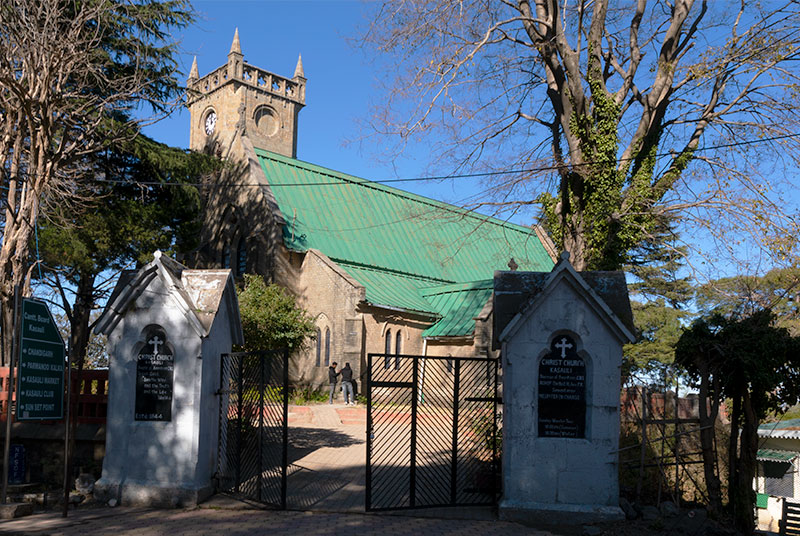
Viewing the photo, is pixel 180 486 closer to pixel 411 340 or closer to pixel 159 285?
pixel 159 285

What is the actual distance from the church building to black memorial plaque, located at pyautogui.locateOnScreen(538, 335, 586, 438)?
15.1 metres

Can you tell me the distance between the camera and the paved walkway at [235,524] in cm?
934

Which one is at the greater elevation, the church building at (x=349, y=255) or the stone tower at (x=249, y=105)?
the stone tower at (x=249, y=105)

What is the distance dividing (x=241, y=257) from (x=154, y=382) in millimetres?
24325

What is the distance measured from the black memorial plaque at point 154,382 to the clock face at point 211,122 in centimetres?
3913

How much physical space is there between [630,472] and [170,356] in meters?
8.53

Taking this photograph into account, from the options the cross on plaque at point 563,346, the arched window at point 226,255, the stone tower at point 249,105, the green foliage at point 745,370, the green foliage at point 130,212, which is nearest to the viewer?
the green foliage at point 745,370

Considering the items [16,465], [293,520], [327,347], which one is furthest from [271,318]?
[293,520]

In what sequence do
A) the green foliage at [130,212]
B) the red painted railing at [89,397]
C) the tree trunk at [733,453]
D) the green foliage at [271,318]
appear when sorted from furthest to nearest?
the green foliage at [271,318] < the green foliage at [130,212] < the red painted railing at [89,397] < the tree trunk at [733,453]

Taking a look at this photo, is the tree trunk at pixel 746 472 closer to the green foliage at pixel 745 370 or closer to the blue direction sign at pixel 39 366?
the green foliage at pixel 745 370

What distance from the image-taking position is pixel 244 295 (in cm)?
2670

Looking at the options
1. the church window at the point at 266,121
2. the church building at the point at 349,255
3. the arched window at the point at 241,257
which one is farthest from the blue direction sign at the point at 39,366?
the church window at the point at 266,121

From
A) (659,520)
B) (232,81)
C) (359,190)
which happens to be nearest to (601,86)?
(659,520)

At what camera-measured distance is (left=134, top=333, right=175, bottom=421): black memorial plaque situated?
11130 mm
